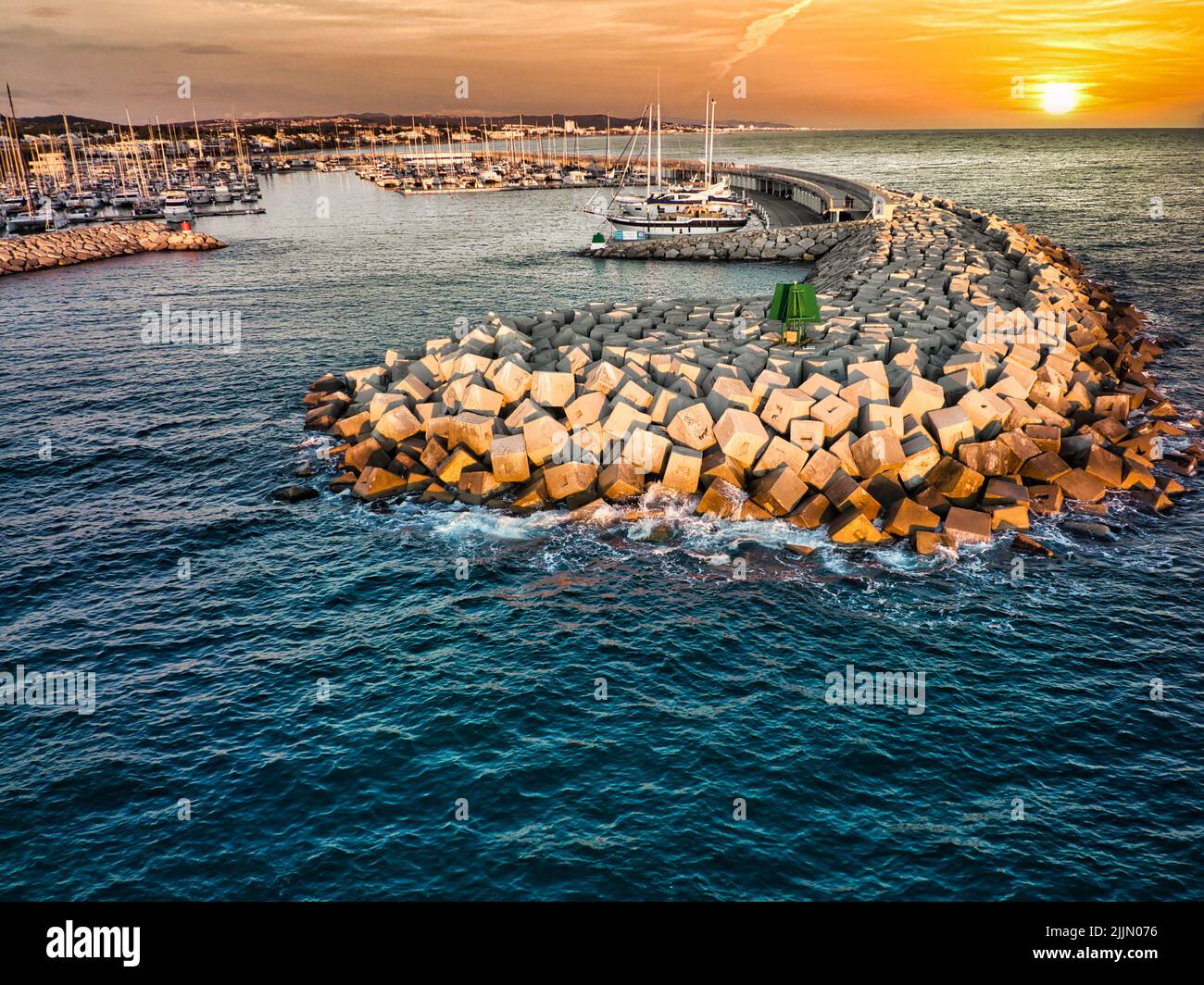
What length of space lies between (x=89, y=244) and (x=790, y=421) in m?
79.5

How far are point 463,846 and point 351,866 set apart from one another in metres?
1.74

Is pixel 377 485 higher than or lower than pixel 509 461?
lower

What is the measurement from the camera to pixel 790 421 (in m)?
25.9

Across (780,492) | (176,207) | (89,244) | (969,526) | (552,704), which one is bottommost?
(552,704)

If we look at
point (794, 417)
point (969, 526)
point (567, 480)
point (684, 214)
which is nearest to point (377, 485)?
point (567, 480)

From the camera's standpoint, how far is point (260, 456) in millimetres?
30297

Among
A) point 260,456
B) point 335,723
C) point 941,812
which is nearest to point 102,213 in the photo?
point 260,456

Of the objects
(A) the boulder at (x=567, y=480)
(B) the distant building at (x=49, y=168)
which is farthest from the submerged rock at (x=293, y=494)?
(B) the distant building at (x=49, y=168)

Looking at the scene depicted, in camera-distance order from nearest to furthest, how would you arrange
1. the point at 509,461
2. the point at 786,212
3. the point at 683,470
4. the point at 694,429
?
the point at 683,470 < the point at 694,429 < the point at 509,461 < the point at 786,212

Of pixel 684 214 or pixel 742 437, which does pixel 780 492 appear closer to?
pixel 742 437

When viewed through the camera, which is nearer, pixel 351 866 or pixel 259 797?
pixel 351 866
